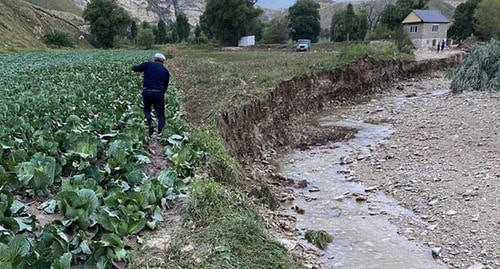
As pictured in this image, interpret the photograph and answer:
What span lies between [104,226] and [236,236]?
1574mm

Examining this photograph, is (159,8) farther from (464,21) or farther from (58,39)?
(464,21)

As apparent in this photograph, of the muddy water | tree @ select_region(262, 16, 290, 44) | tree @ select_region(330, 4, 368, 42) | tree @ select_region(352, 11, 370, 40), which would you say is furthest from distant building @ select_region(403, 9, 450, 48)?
the muddy water

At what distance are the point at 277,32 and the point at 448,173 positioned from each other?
53.2 meters

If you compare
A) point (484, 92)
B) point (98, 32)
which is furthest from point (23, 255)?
point (98, 32)

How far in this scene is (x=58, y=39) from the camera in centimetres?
5738

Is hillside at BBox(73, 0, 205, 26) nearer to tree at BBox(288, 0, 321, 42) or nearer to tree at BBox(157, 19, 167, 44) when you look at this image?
tree at BBox(157, 19, 167, 44)

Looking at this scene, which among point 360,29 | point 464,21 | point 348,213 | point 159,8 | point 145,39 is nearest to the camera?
point 348,213

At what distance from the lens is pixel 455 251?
7441mm

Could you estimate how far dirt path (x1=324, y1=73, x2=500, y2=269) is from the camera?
7.75 m

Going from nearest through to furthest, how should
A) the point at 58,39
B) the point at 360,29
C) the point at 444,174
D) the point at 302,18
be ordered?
the point at 444,174, the point at 58,39, the point at 360,29, the point at 302,18

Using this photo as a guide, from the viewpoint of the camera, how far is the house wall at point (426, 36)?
56.4 metres

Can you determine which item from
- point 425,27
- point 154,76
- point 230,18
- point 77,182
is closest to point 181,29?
point 230,18

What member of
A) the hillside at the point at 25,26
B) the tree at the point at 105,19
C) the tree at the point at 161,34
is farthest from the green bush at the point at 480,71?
the tree at the point at 161,34

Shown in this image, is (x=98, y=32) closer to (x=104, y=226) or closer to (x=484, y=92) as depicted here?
(x=484, y=92)
